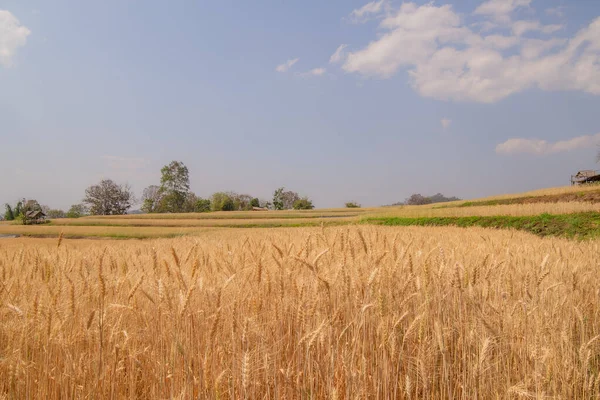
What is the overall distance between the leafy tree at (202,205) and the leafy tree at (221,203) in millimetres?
1257

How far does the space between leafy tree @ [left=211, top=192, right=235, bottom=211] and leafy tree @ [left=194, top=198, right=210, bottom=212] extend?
1257 millimetres

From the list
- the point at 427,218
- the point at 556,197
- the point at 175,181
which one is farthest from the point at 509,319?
the point at 175,181

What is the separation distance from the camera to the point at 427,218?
922 inches

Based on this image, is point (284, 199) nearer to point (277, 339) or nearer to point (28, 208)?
point (28, 208)

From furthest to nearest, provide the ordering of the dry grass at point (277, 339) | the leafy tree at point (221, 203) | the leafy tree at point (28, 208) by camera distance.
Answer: the leafy tree at point (221, 203) < the leafy tree at point (28, 208) < the dry grass at point (277, 339)

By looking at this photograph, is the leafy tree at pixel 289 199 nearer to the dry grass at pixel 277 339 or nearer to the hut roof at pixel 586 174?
the hut roof at pixel 586 174

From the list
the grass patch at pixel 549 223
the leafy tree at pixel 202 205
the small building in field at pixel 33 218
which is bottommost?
the grass patch at pixel 549 223

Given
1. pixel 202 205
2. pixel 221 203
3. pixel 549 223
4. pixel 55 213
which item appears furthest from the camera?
pixel 55 213

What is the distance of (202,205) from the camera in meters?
76.7

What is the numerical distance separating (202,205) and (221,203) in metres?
5.41

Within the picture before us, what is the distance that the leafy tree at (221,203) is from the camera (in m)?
73.1

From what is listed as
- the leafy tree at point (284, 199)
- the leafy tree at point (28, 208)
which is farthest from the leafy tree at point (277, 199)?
the leafy tree at point (28, 208)

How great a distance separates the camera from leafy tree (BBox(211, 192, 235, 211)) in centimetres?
7312

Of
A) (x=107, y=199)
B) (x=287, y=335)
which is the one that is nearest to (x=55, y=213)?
(x=107, y=199)
